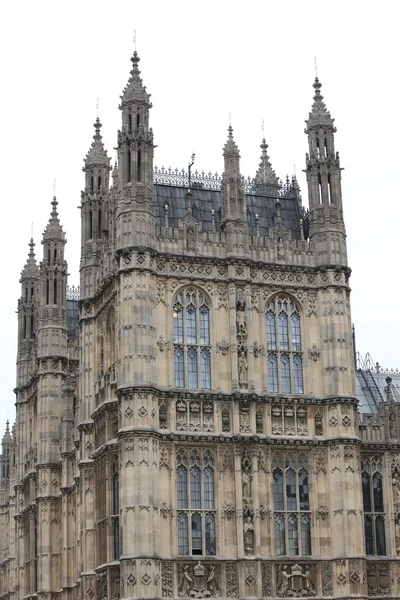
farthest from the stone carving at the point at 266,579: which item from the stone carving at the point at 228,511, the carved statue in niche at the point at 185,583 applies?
the carved statue in niche at the point at 185,583

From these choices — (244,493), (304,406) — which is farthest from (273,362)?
(244,493)

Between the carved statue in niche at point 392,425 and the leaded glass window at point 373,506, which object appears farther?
the carved statue in niche at point 392,425

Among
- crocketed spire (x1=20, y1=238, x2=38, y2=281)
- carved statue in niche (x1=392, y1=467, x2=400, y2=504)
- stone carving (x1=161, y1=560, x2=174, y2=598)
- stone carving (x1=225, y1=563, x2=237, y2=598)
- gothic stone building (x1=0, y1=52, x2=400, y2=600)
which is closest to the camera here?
stone carving (x1=161, y1=560, x2=174, y2=598)

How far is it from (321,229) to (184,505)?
49.5 feet

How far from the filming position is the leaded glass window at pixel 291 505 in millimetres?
55281

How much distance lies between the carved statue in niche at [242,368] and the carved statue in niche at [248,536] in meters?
6.23

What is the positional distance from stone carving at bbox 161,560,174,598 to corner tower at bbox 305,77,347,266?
16389mm

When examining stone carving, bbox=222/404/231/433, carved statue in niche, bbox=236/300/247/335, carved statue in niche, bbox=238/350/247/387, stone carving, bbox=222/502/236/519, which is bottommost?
stone carving, bbox=222/502/236/519

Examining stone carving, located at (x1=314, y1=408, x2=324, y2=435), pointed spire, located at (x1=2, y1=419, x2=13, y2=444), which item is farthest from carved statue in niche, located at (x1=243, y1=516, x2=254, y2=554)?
pointed spire, located at (x1=2, y1=419, x2=13, y2=444)

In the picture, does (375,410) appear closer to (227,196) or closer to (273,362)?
(273,362)

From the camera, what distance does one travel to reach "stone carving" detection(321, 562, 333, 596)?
54750 millimetres

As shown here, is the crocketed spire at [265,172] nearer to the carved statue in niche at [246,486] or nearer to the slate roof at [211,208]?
the slate roof at [211,208]

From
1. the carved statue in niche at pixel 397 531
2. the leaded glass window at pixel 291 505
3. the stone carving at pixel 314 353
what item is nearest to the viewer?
the leaded glass window at pixel 291 505

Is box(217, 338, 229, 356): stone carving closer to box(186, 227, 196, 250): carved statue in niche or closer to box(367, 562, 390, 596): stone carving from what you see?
box(186, 227, 196, 250): carved statue in niche
